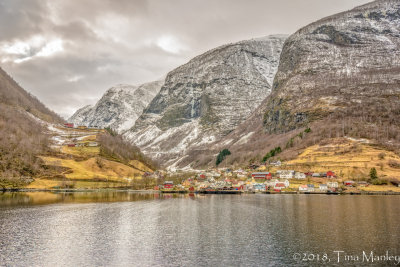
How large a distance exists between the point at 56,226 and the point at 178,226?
78.4 ft

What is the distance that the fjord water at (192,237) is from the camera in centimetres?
4388

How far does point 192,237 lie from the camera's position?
2248 inches

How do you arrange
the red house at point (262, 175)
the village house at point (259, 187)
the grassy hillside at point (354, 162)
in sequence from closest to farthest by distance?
the grassy hillside at point (354, 162) → the village house at point (259, 187) → the red house at point (262, 175)

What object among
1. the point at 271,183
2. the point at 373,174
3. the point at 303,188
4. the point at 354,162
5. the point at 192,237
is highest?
the point at 354,162

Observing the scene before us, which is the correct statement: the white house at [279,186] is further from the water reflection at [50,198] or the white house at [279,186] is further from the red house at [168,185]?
the red house at [168,185]

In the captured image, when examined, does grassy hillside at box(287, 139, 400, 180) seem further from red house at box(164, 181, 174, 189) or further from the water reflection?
the water reflection

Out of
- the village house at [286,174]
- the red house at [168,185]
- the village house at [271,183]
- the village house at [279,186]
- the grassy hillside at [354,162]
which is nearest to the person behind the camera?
the grassy hillside at [354,162]

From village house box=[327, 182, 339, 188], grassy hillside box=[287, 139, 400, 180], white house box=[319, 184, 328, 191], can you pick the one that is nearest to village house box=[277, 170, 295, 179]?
grassy hillside box=[287, 139, 400, 180]

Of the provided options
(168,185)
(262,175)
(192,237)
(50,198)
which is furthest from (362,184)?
(50,198)

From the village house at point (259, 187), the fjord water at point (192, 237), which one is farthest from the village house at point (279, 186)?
the fjord water at point (192, 237)

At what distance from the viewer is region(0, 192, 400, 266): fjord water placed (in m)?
43.9

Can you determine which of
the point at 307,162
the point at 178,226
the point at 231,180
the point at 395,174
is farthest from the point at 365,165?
the point at 178,226

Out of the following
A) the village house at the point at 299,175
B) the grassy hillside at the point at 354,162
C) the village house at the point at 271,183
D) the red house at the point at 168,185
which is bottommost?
the red house at the point at 168,185

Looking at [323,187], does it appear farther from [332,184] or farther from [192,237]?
[192,237]
